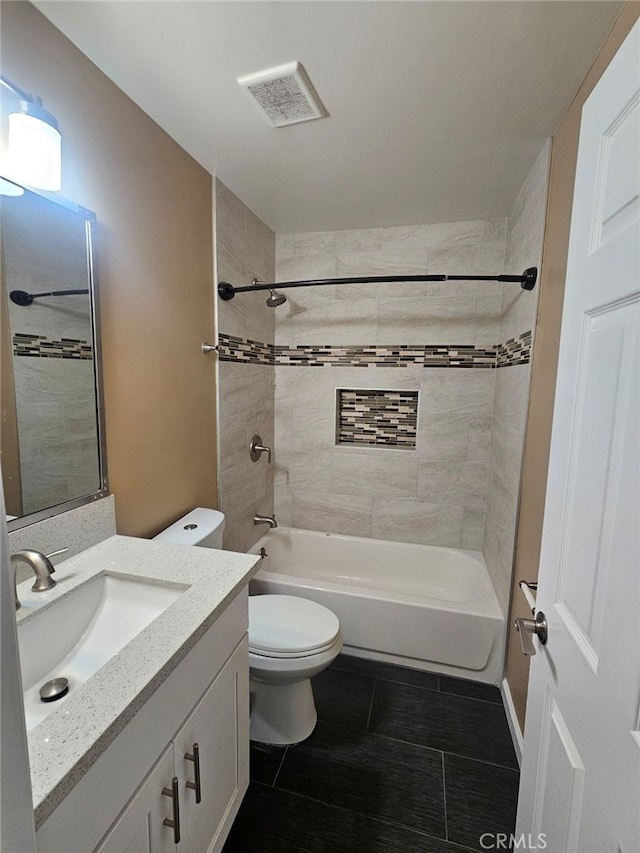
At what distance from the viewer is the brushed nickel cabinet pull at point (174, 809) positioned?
0.79m

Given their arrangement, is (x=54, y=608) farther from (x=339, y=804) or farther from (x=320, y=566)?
(x=320, y=566)

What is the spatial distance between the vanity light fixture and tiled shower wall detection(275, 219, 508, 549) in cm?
168

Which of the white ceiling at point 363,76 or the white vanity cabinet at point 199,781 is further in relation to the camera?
the white ceiling at point 363,76

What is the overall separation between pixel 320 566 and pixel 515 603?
131 centimetres

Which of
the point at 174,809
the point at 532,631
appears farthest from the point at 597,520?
the point at 174,809

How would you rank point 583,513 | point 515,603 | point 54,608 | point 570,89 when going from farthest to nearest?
1. point 515,603
2. point 570,89
3. point 54,608
4. point 583,513

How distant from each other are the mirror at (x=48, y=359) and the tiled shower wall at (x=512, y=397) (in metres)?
1.71

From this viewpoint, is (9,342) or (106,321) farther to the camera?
(106,321)

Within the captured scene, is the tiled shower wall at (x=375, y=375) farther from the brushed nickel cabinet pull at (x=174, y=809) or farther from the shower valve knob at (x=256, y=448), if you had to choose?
the brushed nickel cabinet pull at (x=174, y=809)

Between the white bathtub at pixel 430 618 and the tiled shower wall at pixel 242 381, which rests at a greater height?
the tiled shower wall at pixel 242 381

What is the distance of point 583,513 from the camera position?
662 millimetres

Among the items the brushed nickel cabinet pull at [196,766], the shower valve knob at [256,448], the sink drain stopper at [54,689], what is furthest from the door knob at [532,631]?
the shower valve knob at [256,448]

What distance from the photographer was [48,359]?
1.08 metres

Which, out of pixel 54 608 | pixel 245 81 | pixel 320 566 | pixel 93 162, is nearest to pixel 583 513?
pixel 54 608
